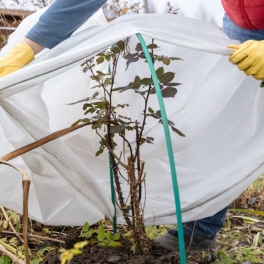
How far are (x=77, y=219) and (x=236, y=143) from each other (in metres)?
0.64

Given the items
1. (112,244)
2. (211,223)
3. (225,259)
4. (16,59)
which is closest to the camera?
(16,59)

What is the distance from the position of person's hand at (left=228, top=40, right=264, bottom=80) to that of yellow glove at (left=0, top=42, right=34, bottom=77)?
623mm

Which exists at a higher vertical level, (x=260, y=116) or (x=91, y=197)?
(x=260, y=116)

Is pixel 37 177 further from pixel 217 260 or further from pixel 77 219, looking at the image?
pixel 217 260

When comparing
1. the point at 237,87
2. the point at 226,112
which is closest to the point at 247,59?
the point at 237,87

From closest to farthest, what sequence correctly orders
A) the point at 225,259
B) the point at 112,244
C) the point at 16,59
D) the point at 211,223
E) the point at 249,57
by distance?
the point at 249,57, the point at 16,59, the point at 112,244, the point at 225,259, the point at 211,223

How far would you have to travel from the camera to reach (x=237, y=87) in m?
1.51

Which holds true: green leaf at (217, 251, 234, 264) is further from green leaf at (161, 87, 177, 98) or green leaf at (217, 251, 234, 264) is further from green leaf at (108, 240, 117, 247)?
green leaf at (161, 87, 177, 98)

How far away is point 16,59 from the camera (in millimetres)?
1342

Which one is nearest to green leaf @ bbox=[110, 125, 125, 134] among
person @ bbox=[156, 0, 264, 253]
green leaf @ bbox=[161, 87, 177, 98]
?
green leaf @ bbox=[161, 87, 177, 98]

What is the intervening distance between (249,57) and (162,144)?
0.46 metres

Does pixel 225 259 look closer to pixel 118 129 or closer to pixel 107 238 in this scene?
pixel 107 238

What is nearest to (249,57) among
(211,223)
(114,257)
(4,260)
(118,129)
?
(118,129)

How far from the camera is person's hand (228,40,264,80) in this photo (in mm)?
1225
